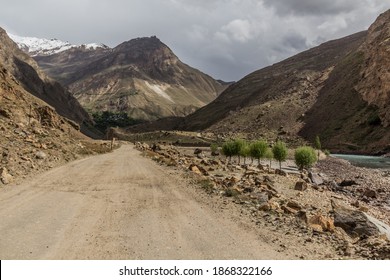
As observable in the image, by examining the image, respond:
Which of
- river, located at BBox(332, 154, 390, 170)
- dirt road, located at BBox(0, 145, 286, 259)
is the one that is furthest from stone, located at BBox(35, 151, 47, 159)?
river, located at BBox(332, 154, 390, 170)

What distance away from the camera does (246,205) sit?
2227 centimetres

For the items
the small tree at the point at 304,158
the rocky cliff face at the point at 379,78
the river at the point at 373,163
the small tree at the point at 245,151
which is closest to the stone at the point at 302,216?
the small tree at the point at 304,158

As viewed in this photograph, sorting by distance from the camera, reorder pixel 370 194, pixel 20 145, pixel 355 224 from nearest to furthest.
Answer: pixel 355 224 → pixel 20 145 → pixel 370 194

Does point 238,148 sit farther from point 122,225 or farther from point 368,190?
point 122,225

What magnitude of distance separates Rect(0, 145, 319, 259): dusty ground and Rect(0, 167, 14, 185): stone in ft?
2.93

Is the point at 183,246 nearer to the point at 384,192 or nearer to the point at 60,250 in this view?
the point at 60,250

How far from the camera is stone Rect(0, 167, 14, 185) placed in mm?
24886

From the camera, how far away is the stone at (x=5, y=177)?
2489cm

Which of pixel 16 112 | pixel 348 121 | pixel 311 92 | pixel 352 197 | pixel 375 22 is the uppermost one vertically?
pixel 375 22

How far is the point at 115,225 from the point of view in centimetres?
1678

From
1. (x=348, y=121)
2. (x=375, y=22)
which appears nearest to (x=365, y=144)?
(x=348, y=121)

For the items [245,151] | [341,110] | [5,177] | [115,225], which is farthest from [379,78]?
[115,225]

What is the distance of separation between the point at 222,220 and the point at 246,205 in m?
4.02

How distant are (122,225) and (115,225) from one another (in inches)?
12.0
